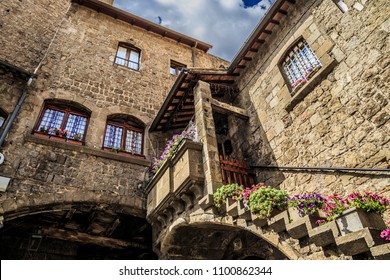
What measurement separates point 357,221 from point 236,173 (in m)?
3.53

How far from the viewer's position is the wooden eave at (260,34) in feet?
22.5

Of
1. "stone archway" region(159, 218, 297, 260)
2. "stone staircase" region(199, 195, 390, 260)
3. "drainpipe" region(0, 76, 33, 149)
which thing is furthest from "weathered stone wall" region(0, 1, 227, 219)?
"stone staircase" region(199, 195, 390, 260)

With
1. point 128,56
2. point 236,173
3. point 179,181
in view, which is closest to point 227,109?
point 236,173

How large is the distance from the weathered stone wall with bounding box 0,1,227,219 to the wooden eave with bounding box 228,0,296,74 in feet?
12.1

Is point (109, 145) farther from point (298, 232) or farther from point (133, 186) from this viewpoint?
point (298, 232)

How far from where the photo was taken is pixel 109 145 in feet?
27.5

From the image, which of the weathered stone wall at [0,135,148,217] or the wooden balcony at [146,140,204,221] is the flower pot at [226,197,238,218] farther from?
the weathered stone wall at [0,135,148,217]

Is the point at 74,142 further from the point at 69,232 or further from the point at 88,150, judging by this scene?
the point at 69,232

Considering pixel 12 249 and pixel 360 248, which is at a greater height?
pixel 12 249

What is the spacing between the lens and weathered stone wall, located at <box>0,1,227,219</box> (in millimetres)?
6816

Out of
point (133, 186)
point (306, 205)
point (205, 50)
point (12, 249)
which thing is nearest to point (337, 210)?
point (306, 205)

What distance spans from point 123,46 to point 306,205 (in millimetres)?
10663

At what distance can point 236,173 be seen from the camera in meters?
6.28
